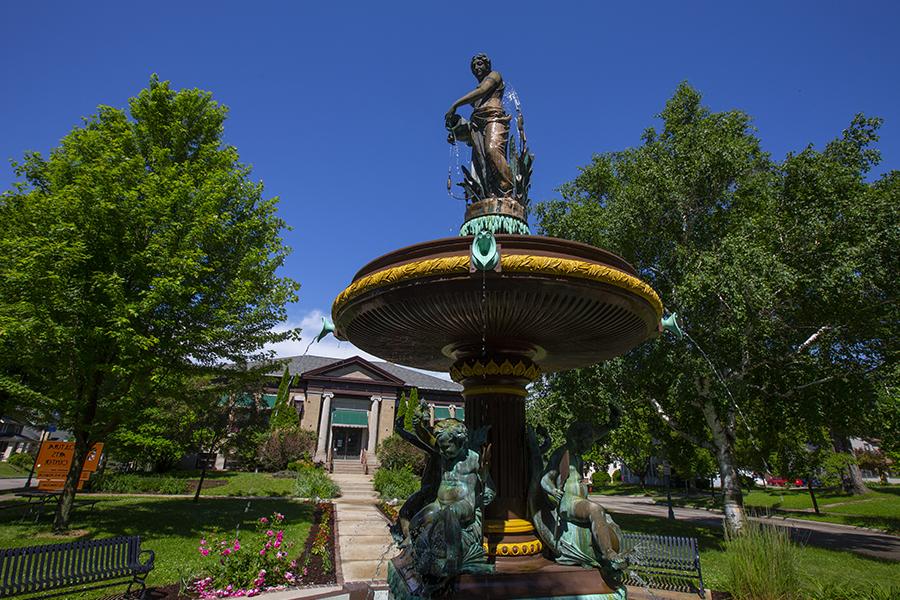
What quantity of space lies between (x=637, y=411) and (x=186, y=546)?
53.3 feet

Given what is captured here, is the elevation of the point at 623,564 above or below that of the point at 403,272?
below

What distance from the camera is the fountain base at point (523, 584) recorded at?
3762 millimetres

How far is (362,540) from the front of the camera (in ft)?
38.4

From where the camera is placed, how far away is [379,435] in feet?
141

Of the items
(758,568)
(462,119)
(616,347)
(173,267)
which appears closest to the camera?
(616,347)

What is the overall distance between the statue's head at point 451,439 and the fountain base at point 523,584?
0.98 metres

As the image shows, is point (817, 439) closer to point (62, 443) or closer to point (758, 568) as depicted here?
point (758, 568)

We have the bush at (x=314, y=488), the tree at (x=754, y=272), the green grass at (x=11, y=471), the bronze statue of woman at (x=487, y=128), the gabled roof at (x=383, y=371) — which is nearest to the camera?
the bronze statue of woman at (x=487, y=128)

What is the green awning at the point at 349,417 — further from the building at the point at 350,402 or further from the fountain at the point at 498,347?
the fountain at the point at 498,347

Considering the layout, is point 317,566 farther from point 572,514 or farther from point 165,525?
point 165,525

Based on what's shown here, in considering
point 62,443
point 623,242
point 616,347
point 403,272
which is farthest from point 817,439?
point 62,443

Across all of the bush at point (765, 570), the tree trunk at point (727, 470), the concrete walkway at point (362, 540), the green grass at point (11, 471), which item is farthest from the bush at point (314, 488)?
the green grass at point (11, 471)

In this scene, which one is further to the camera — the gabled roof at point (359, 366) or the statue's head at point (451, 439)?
the gabled roof at point (359, 366)

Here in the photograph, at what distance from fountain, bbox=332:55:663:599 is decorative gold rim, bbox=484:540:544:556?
0.01 m
